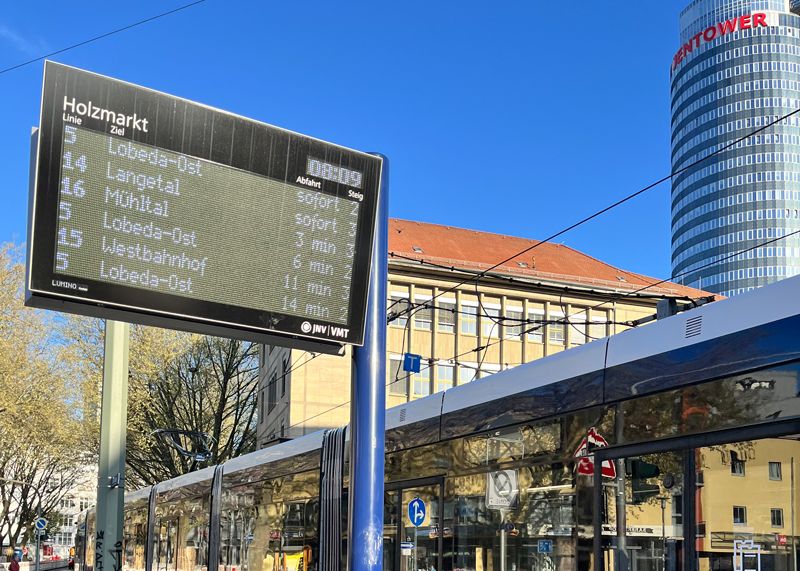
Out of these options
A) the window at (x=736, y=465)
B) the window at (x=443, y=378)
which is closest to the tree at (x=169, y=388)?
the window at (x=443, y=378)

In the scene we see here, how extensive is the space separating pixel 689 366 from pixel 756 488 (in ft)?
3.26

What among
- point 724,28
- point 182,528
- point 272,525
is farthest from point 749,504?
point 724,28

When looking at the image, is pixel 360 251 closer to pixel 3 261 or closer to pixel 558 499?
pixel 558 499

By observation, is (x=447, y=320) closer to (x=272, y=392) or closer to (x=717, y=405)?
(x=272, y=392)

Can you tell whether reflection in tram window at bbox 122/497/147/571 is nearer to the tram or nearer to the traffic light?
the tram

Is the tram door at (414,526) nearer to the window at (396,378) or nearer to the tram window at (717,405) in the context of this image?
the tram window at (717,405)

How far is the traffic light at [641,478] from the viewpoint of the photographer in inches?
287

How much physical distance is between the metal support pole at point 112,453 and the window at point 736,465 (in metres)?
5.77

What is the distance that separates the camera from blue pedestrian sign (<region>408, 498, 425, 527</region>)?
37.0 ft

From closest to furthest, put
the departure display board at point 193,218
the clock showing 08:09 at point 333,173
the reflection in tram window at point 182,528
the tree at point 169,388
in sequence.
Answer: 1. the departure display board at point 193,218
2. the clock showing 08:09 at point 333,173
3. the reflection in tram window at point 182,528
4. the tree at point 169,388

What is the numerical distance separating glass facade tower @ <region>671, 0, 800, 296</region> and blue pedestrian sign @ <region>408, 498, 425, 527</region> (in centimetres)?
12638

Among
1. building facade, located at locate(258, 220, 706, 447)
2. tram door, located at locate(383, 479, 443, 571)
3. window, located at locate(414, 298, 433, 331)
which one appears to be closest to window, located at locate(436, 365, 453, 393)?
building facade, located at locate(258, 220, 706, 447)

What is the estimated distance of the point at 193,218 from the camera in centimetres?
571

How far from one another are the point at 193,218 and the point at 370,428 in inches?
69.8
